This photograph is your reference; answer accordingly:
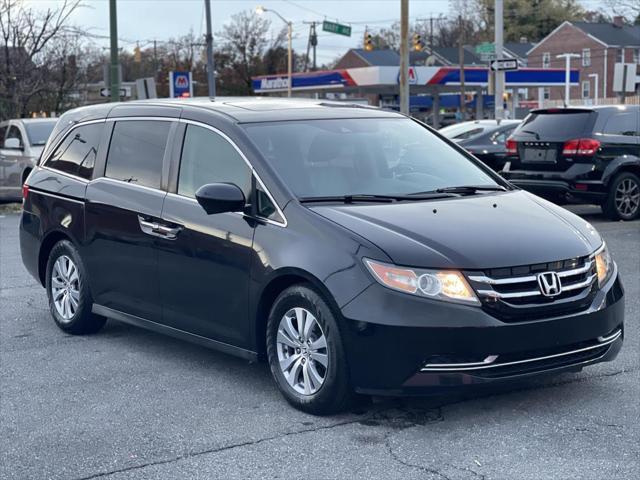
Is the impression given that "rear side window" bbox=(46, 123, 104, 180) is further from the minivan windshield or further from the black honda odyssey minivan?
the minivan windshield

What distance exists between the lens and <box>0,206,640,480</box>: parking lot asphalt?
4648mm

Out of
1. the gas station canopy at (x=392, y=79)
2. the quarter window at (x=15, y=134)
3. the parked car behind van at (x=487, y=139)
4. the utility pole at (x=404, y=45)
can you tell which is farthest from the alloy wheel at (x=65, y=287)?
the gas station canopy at (x=392, y=79)

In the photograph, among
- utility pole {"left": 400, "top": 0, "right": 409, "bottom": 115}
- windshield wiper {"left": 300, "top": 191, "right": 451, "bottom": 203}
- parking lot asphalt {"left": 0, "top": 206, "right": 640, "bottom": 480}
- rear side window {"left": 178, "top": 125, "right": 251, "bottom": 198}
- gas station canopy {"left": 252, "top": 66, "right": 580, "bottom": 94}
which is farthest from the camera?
gas station canopy {"left": 252, "top": 66, "right": 580, "bottom": 94}

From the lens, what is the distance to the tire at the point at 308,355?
523cm

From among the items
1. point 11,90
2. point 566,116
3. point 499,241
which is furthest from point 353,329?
point 11,90

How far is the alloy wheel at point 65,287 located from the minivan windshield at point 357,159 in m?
2.08

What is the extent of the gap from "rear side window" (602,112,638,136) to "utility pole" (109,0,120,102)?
14.7m

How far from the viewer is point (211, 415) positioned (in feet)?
18.0

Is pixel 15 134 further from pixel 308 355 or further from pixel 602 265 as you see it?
pixel 602 265

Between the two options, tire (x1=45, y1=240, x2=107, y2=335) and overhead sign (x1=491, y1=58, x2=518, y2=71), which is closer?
tire (x1=45, y1=240, x2=107, y2=335)

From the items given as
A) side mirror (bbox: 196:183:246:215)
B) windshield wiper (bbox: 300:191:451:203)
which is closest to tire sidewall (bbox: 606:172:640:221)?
windshield wiper (bbox: 300:191:451:203)

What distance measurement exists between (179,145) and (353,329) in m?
2.10

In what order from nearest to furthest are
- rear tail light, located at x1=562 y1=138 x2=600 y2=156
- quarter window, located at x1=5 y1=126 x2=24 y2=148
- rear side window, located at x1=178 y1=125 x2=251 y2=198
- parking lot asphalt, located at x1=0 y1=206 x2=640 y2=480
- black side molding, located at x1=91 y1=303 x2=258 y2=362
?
parking lot asphalt, located at x1=0 y1=206 x2=640 y2=480 → black side molding, located at x1=91 y1=303 x2=258 y2=362 → rear side window, located at x1=178 y1=125 x2=251 y2=198 → rear tail light, located at x1=562 y1=138 x2=600 y2=156 → quarter window, located at x1=5 y1=126 x2=24 y2=148

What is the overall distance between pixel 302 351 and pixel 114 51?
22.0 metres
